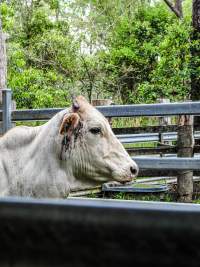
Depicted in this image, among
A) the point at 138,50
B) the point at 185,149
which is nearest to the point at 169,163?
the point at 185,149

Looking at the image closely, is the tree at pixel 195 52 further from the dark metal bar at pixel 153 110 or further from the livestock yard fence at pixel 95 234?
the livestock yard fence at pixel 95 234

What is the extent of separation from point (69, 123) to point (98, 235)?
4117 mm

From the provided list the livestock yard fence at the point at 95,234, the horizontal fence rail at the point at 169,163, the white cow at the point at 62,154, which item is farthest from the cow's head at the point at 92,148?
the livestock yard fence at the point at 95,234

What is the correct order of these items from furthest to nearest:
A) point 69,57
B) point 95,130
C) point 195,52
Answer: point 69,57 → point 195,52 → point 95,130

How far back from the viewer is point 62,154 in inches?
183

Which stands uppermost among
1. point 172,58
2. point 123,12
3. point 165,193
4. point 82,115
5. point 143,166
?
point 123,12

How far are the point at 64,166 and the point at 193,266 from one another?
4303 millimetres

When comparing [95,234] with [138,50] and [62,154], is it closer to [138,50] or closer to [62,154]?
[62,154]

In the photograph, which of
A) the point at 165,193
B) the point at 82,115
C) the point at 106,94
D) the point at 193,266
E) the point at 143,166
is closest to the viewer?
the point at 193,266

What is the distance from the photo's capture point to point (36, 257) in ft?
1.50

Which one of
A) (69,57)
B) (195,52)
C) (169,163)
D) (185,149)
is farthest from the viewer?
(69,57)

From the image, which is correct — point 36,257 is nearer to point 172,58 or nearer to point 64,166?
point 64,166

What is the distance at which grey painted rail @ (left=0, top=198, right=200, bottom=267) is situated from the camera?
422 millimetres

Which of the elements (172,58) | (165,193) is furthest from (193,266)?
(172,58)
